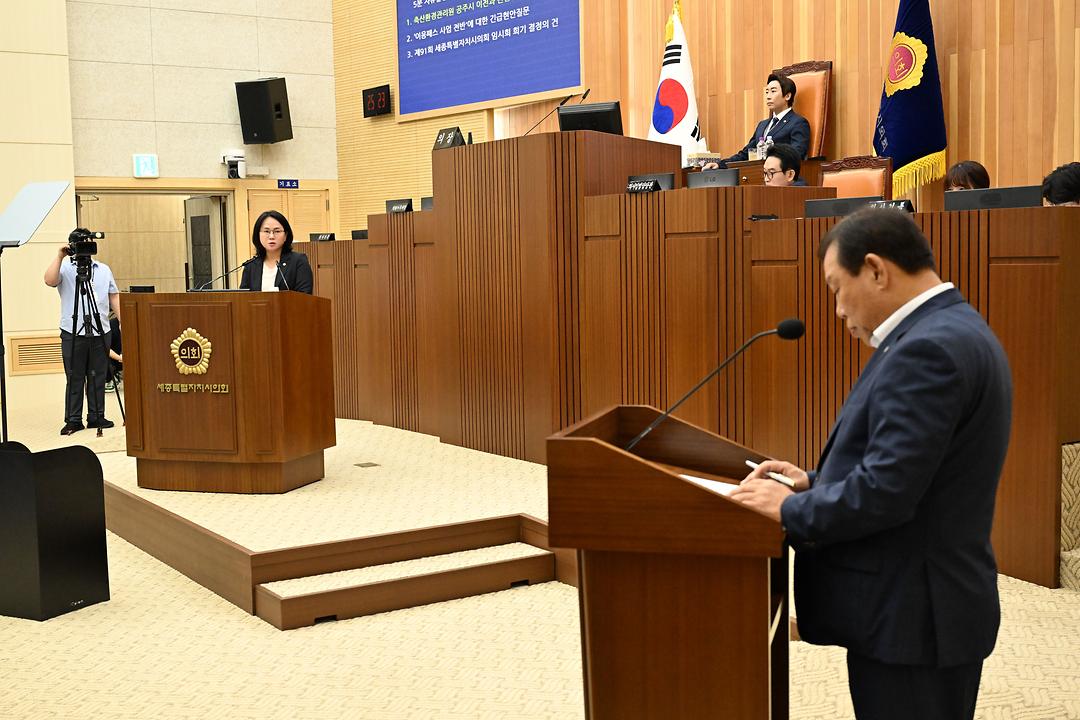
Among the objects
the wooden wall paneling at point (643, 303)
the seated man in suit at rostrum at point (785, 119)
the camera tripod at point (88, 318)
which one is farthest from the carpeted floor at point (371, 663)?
the seated man in suit at rostrum at point (785, 119)

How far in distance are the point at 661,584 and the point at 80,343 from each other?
615 cm

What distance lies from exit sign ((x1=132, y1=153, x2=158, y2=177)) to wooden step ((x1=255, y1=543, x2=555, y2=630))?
24.3 feet

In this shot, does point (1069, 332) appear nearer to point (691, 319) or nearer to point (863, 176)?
point (691, 319)

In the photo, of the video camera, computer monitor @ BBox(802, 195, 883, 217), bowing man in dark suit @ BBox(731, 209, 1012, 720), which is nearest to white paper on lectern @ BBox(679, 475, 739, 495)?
bowing man in dark suit @ BBox(731, 209, 1012, 720)

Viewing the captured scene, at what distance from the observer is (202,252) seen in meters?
11.2

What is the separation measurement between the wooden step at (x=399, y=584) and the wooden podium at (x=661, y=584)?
1.95m

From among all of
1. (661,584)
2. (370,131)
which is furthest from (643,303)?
(370,131)

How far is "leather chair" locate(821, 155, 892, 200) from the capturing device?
5.85 metres

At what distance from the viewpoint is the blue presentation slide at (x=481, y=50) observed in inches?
349

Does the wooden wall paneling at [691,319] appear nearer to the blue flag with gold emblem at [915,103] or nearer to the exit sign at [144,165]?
the blue flag with gold emblem at [915,103]

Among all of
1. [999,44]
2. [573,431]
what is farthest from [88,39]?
[573,431]

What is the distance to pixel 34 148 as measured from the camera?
9328 millimetres

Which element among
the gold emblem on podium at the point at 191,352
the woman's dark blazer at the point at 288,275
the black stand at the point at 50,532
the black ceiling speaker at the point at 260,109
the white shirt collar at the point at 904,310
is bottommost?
the black stand at the point at 50,532

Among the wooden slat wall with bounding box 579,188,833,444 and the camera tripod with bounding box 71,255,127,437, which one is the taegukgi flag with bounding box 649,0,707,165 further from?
the camera tripod with bounding box 71,255,127,437
